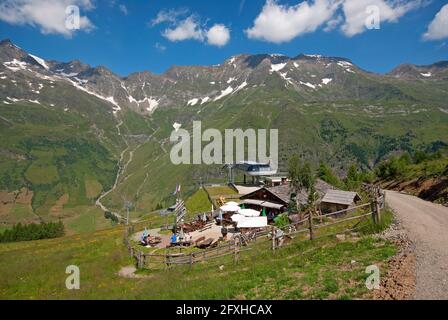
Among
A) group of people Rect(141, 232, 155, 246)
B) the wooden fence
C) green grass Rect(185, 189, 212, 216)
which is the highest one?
the wooden fence

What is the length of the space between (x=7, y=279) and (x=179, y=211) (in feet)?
98.8

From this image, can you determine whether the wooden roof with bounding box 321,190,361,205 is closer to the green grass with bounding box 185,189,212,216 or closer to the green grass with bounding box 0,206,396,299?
the green grass with bounding box 0,206,396,299

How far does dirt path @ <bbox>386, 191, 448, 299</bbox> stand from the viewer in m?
12.8

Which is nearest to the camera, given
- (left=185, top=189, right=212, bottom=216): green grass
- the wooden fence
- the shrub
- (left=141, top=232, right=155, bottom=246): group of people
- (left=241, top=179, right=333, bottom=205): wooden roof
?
the wooden fence

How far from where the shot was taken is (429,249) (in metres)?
17.8

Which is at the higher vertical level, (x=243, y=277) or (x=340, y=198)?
(x=340, y=198)

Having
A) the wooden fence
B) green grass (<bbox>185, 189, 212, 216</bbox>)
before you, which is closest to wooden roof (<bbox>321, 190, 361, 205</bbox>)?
the wooden fence

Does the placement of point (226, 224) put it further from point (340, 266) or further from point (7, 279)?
point (340, 266)

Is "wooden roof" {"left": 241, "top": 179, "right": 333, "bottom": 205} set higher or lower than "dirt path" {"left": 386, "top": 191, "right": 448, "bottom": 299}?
lower

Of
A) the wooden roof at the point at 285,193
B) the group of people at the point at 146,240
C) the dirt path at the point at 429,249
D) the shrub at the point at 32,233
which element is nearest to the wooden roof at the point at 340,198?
the wooden roof at the point at 285,193

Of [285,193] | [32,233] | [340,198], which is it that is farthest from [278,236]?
[32,233]

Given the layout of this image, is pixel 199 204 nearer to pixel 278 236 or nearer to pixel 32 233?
pixel 278 236

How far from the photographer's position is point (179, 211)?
56.5 metres
